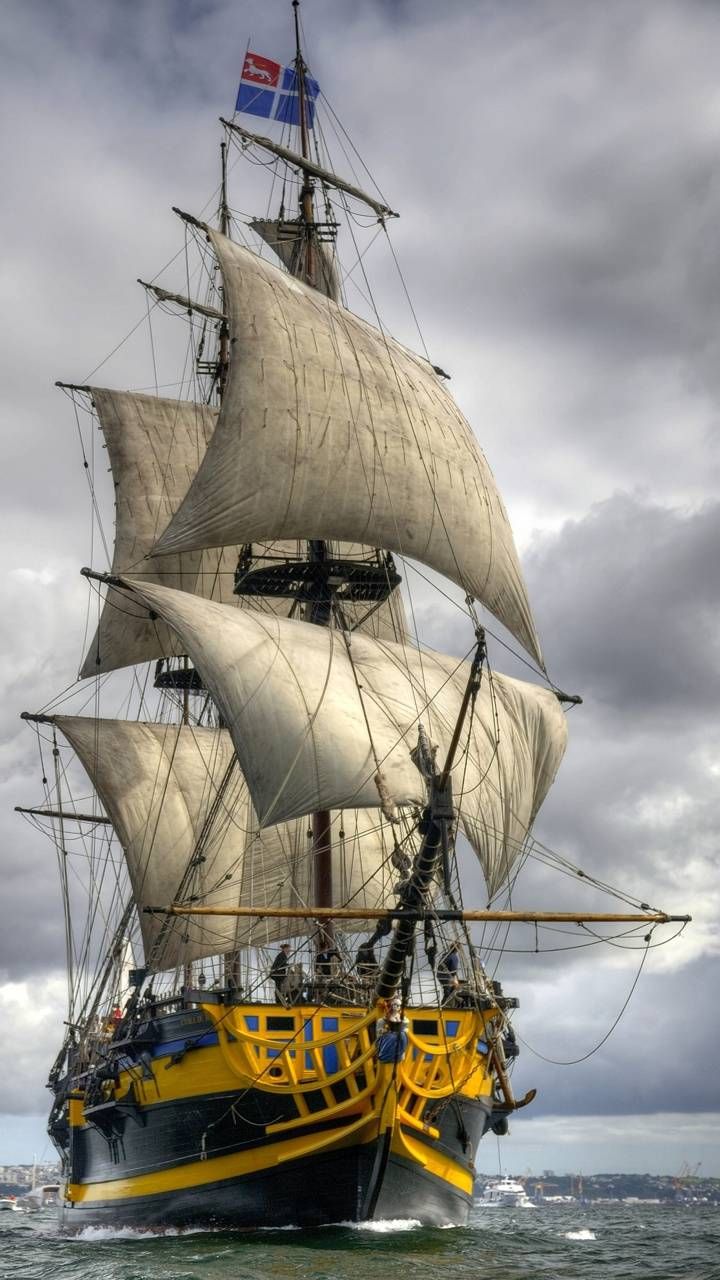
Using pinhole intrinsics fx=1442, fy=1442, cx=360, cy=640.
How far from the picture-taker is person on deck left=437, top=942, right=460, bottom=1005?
34156mm

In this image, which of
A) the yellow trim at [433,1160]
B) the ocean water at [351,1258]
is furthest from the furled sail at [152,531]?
the yellow trim at [433,1160]

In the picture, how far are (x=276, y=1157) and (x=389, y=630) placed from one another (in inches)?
1075

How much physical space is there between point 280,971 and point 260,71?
107ft

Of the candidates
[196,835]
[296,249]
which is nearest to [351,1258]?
[196,835]

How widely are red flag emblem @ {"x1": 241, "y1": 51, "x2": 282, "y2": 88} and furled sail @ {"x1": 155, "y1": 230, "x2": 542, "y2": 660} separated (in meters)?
8.36

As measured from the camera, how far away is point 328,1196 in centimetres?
3009

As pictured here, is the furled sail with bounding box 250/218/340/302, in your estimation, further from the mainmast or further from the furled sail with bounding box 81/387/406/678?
the furled sail with bounding box 81/387/406/678

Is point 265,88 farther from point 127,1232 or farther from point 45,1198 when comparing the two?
point 45,1198

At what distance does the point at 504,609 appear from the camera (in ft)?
155

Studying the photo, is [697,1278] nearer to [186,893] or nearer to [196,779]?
[186,893]

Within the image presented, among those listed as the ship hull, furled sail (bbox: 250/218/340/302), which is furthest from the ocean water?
furled sail (bbox: 250/218/340/302)

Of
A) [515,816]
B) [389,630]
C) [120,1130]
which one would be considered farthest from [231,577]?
[120,1130]

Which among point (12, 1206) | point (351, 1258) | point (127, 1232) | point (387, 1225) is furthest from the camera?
point (12, 1206)

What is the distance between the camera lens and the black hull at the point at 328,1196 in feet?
97.8
